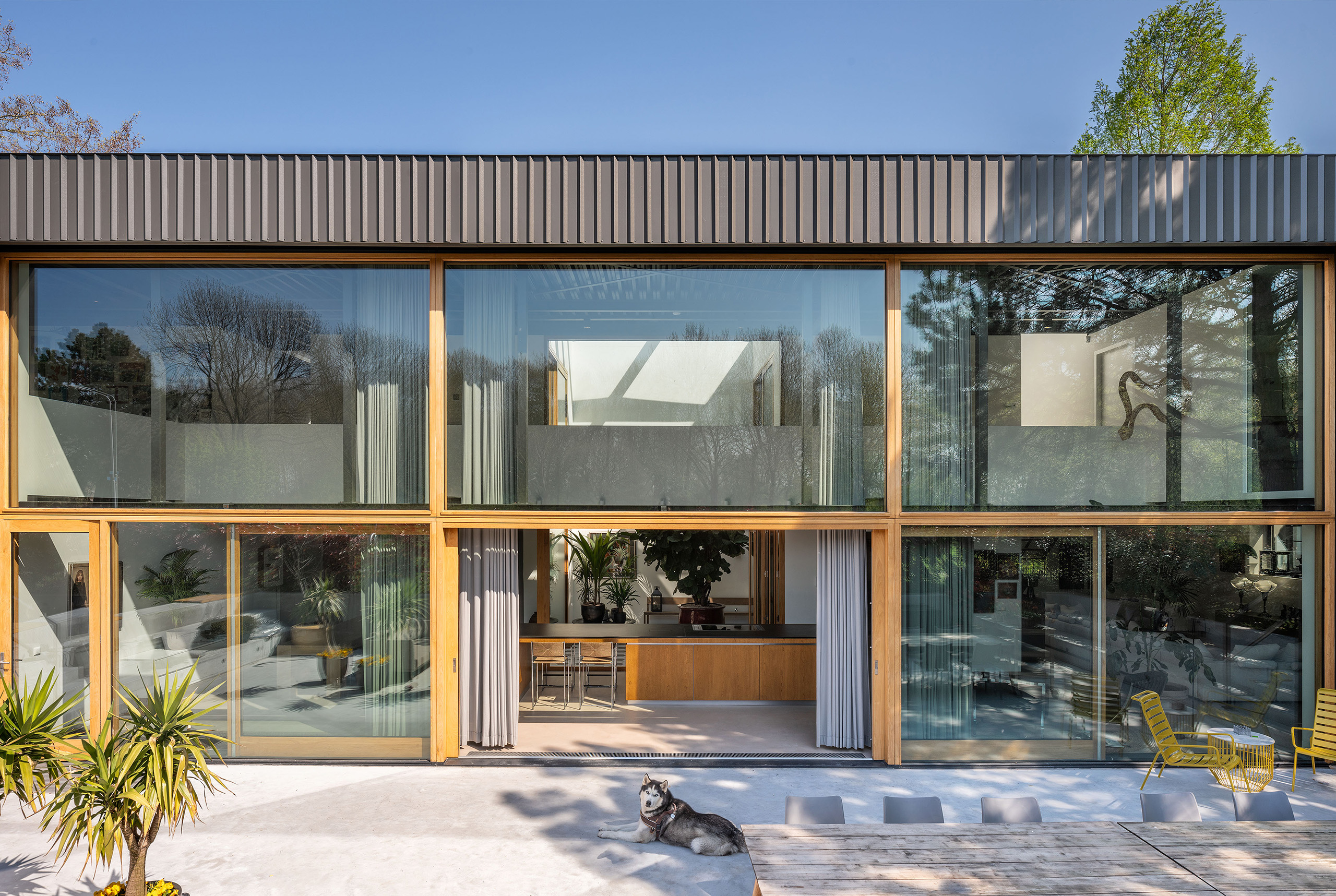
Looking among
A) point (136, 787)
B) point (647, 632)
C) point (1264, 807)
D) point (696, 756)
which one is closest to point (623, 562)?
point (647, 632)

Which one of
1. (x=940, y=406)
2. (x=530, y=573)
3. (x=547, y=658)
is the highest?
(x=940, y=406)

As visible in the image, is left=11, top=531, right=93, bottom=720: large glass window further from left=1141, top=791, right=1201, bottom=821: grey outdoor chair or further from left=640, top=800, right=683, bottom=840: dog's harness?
left=1141, top=791, right=1201, bottom=821: grey outdoor chair

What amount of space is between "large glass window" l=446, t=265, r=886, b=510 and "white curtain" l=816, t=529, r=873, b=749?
2.34 feet

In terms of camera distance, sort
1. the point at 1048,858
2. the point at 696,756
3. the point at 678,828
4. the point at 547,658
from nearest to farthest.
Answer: the point at 1048,858 → the point at 678,828 → the point at 696,756 → the point at 547,658

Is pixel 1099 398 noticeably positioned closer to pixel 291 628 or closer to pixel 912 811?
pixel 912 811

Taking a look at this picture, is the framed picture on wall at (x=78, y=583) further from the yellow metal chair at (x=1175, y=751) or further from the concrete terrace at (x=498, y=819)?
the yellow metal chair at (x=1175, y=751)

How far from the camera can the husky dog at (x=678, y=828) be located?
4.98 m

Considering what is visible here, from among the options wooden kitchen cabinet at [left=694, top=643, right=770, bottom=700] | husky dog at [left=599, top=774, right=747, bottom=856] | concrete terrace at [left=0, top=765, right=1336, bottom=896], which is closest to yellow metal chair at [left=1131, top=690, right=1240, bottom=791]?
concrete terrace at [left=0, top=765, right=1336, bottom=896]

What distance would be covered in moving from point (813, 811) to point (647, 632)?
5.17 metres

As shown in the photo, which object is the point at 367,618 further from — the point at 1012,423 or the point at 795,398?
the point at 1012,423

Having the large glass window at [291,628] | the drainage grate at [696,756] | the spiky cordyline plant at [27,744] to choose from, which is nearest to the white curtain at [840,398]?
the drainage grate at [696,756]

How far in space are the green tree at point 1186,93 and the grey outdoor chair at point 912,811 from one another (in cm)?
1867

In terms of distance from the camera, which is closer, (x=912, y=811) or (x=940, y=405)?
(x=912, y=811)

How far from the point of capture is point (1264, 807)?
174 inches
